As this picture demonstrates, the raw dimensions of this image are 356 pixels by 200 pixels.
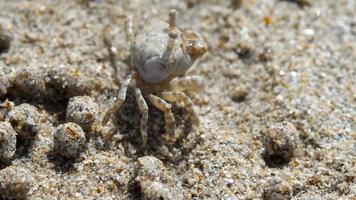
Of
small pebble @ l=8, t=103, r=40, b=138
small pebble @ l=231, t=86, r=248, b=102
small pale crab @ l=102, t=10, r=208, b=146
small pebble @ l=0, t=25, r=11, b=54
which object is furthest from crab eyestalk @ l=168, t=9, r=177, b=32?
small pebble @ l=0, t=25, r=11, b=54

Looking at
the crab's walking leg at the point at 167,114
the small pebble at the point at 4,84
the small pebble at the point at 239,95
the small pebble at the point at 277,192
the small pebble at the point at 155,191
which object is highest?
the small pebble at the point at 4,84

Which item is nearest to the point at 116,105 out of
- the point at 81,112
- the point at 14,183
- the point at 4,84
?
the point at 81,112

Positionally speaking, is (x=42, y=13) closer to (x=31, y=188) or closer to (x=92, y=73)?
(x=92, y=73)

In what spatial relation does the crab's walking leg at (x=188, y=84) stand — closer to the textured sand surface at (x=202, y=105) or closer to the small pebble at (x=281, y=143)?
the textured sand surface at (x=202, y=105)

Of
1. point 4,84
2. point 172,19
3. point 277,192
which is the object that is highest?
point 172,19

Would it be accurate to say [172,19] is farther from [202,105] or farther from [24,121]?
[24,121]

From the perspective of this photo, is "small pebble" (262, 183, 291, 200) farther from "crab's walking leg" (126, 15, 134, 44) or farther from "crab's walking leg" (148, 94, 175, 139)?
"crab's walking leg" (126, 15, 134, 44)

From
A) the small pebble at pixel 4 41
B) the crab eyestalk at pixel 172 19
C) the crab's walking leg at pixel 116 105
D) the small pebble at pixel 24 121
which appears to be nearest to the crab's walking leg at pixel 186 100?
the crab's walking leg at pixel 116 105
